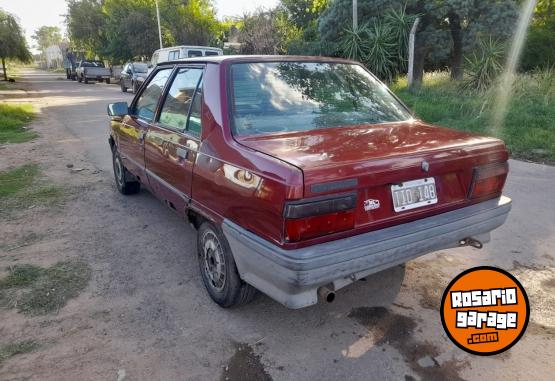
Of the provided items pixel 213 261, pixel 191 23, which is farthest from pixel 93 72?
pixel 213 261

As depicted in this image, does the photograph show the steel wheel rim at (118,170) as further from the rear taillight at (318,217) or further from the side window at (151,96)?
the rear taillight at (318,217)

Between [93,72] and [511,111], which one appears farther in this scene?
[93,72]

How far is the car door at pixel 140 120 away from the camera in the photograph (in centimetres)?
392

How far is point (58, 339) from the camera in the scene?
2.67 metres

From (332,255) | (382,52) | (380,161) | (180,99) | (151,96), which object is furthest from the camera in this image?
(382,52)

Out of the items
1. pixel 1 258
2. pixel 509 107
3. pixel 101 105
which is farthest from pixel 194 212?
pixel 101 105

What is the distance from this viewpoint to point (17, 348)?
2596 millimetres

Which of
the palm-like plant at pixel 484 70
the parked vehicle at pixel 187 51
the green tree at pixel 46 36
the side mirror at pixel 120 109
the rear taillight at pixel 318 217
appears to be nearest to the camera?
Result: the rear taillight at pixel 318 217

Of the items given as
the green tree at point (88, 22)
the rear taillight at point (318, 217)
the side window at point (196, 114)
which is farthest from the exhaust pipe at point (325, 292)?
the green tree at point (88, 22)

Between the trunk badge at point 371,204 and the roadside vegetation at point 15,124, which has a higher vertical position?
the trunk badge at point 371,204

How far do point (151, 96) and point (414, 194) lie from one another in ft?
8.98

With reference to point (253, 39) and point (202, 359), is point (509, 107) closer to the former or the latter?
point (202, 359)

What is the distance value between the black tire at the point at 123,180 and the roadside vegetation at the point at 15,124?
203 inches

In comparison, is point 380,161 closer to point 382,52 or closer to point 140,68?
point 382,52
